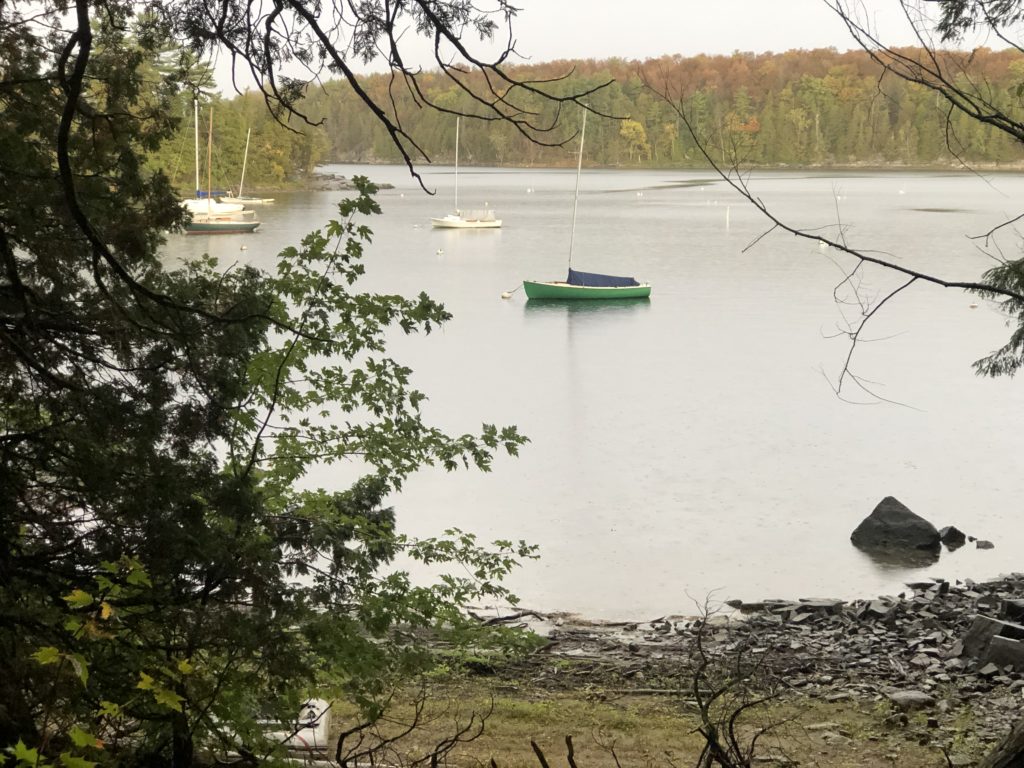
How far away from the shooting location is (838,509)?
557 inches

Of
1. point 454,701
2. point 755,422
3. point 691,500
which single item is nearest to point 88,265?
point 454,701

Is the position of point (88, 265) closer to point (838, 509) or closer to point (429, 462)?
point (429, 462)

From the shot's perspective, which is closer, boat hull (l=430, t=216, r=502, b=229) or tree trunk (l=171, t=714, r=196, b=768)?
tree trunk (l=171, t=714, r=196, b=768)

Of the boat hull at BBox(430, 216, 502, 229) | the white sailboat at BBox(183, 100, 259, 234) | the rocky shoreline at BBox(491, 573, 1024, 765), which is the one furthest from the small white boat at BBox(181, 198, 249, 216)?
the rocky shoreline at BBox(491, 573, 1024, 765)

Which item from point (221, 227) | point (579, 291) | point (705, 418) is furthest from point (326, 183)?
point (705, 418)

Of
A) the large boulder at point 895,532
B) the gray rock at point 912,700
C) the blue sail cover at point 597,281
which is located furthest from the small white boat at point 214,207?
the gray rock at point 912,700

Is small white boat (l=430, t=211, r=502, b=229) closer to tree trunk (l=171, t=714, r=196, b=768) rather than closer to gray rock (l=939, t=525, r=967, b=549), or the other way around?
gray rock (l=939, t=525, r=967, b=549)

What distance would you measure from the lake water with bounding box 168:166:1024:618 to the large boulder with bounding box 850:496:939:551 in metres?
0.23

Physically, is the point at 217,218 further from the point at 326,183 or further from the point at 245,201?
the point at 326,183

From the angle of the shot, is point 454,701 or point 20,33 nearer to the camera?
point 20,33

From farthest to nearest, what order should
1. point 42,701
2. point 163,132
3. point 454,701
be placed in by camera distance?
point 454,701
point 163,132
point 42,701

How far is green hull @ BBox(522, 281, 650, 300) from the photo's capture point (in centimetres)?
3284

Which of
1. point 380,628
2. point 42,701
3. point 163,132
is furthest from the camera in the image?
point 380,628

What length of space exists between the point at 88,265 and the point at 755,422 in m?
15.9
